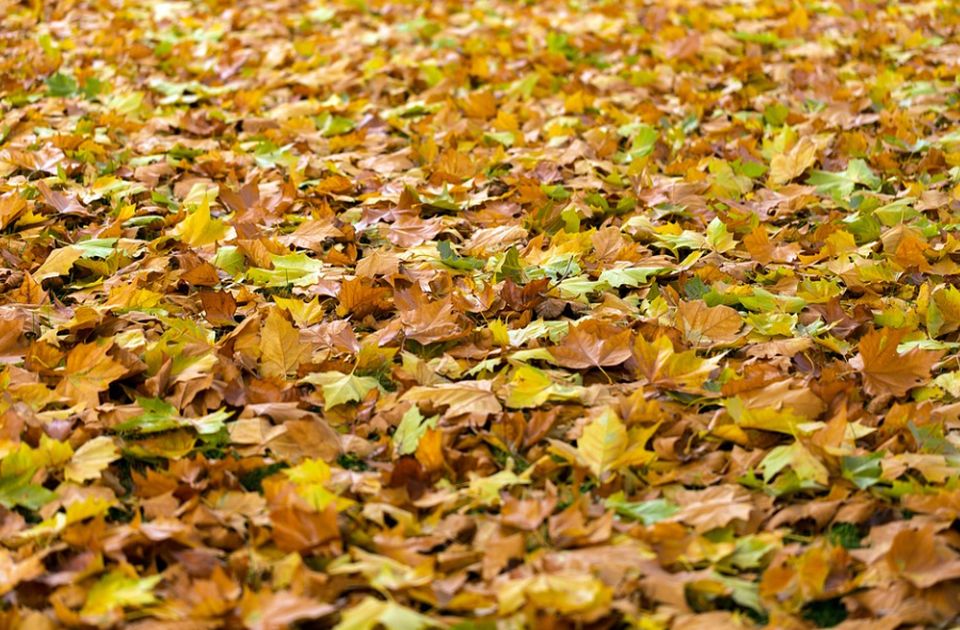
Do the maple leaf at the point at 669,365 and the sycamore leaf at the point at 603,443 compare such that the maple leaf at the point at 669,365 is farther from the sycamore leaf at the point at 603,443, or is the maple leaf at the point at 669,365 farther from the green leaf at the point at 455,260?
the green leaf at the point at 455,260

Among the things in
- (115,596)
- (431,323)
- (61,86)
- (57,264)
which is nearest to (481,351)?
(431,323)

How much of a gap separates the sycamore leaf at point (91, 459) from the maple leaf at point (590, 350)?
35.2 inches

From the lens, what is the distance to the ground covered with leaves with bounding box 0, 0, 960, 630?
5.39ft

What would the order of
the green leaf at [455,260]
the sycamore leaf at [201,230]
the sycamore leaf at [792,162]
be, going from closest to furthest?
1. the green leaf at [455,260]
2. the sycamore leaf at [201,230]
3. the sycamore leaf at [792,162]

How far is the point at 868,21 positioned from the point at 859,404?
3.56 metres

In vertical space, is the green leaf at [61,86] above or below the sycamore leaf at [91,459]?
above

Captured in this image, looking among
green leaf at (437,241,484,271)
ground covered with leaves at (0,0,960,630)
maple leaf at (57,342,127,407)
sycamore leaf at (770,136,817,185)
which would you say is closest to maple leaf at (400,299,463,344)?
ground covered with leaves at (0,0,960,630)

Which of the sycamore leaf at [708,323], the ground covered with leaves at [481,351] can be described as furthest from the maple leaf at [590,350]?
the sycamore leaf at [708,323]

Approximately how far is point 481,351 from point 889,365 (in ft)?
2.77

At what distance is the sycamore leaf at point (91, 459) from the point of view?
6.06 ft

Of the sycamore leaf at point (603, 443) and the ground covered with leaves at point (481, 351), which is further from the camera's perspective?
the sycamore leaf at point (603, 443)

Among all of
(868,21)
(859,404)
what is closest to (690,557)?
(859,404)

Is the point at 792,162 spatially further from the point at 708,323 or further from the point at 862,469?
the point at 862,469

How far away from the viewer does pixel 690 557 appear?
1.69 m
